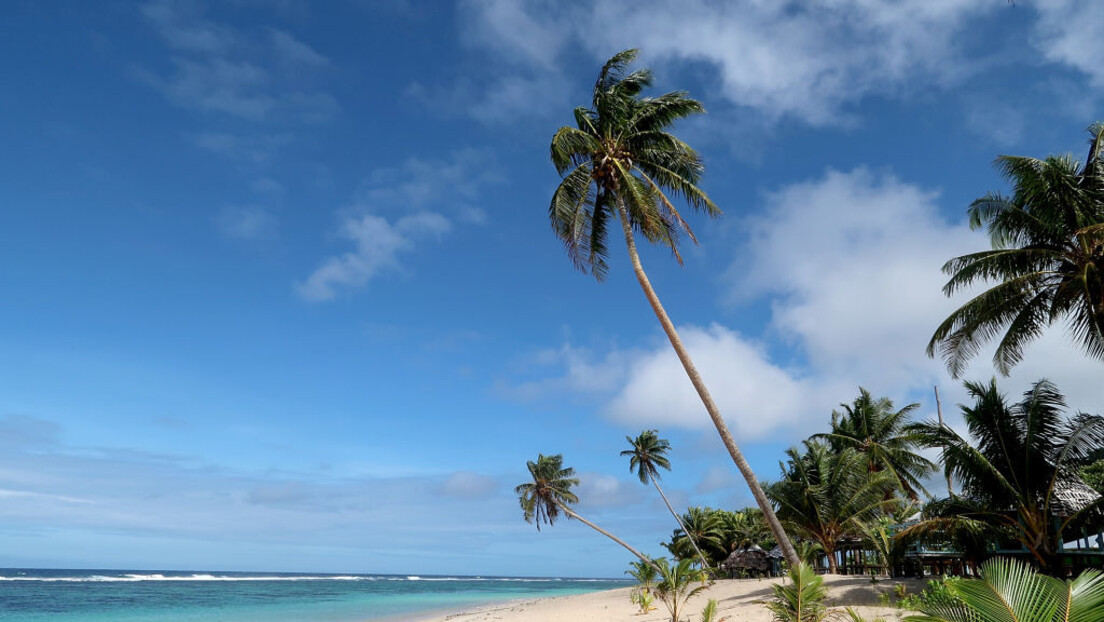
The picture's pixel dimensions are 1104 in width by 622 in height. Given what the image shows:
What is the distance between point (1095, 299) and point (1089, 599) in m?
11.5

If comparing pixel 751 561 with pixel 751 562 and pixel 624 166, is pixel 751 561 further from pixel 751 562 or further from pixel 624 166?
pixel 624 166

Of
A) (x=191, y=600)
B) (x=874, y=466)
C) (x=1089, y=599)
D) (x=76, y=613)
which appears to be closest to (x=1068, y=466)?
(x=1089, y=599)

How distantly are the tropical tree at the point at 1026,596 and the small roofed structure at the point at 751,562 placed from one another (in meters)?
29.2

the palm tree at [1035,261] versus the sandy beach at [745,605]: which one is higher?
the palm tree at [1035,261]

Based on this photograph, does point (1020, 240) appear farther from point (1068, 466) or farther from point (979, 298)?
point (1068, 466)

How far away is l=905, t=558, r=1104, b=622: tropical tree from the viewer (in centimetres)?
506

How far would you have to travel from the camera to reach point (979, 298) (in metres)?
15.1

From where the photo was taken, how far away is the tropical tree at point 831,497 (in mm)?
25312

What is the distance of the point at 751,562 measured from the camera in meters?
32.5

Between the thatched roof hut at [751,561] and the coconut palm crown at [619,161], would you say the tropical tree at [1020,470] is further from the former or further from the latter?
the thatched roof hut at [751,561]

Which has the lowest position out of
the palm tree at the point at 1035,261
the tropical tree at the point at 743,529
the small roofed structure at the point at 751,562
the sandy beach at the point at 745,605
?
the sandy beach at the point at 745,605

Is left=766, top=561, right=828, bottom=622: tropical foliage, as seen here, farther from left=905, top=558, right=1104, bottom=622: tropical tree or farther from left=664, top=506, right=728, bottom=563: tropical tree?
→ left=664, top=506, right=728, bottom=563: tropical tree

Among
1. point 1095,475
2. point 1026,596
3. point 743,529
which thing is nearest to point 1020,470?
point 1095,475

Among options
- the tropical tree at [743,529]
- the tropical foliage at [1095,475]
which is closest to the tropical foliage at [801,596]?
the tropical foliage at [1095,475]
